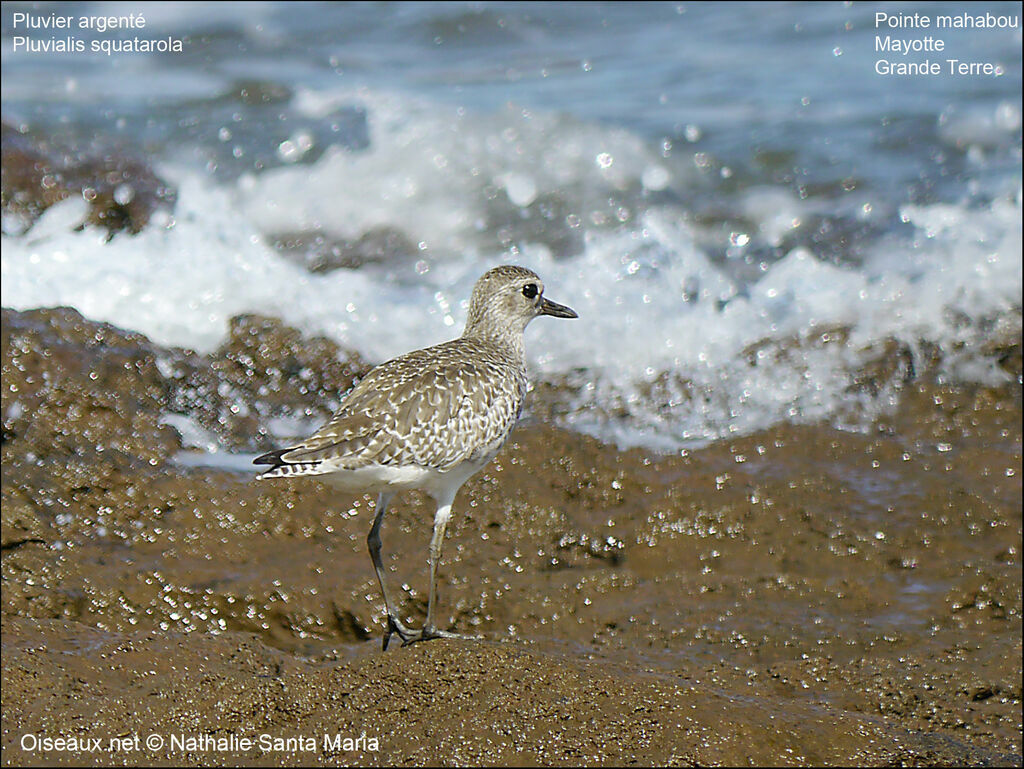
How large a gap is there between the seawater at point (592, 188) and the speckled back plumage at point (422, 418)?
173 cm

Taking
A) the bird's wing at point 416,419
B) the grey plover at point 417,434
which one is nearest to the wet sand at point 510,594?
the grey plover at point 417,434

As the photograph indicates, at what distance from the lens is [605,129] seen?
12.7 meters

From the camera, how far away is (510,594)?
5.26 metres

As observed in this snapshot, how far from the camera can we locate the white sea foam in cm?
777

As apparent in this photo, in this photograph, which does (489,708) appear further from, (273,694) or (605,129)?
(605,129)

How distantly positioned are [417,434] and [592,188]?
25.4 ft

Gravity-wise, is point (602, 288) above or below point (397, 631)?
above

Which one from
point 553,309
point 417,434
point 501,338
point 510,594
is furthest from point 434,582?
point 553,309

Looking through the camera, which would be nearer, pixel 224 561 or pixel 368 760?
pixel 368 760

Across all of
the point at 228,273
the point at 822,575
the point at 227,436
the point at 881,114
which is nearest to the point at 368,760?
the point at 822,575

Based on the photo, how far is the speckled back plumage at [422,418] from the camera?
4.46m

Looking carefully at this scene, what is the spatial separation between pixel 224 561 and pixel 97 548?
56 cm

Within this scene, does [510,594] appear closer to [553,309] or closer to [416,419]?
[416,419]

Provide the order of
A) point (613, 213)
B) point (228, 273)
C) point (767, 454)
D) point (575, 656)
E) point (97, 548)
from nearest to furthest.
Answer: point (575, 656) < point (97, 548) < point (767, 454) < point (228, 273) < point (613, 213)
